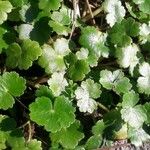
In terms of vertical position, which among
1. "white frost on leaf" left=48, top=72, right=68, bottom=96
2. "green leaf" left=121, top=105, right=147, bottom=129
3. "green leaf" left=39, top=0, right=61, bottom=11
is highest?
"green leaf" left=39, top=0, right=61, bottom=11

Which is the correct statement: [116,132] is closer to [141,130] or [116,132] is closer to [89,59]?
[141,130]

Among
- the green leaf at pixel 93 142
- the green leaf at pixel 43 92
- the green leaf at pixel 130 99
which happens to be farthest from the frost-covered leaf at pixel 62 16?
the green leaf at pixel 93 142

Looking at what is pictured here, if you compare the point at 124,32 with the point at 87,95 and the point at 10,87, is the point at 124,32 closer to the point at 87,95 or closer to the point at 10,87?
the point at 87,95

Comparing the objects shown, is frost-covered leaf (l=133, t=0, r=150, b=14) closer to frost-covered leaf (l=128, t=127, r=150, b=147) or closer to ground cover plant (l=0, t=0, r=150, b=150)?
ground cover plant (l=0, t=0, r=150, b=150)

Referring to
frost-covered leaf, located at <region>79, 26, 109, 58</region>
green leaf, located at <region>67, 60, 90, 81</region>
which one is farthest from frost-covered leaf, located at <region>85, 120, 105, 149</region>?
frost-covered leaf, located at <region>79, 26, 109, 58</region>

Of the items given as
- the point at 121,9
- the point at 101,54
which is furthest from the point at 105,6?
the point at 101,54

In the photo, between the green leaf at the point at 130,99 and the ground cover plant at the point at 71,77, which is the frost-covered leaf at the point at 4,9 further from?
the green leaf at the point at 130,99
